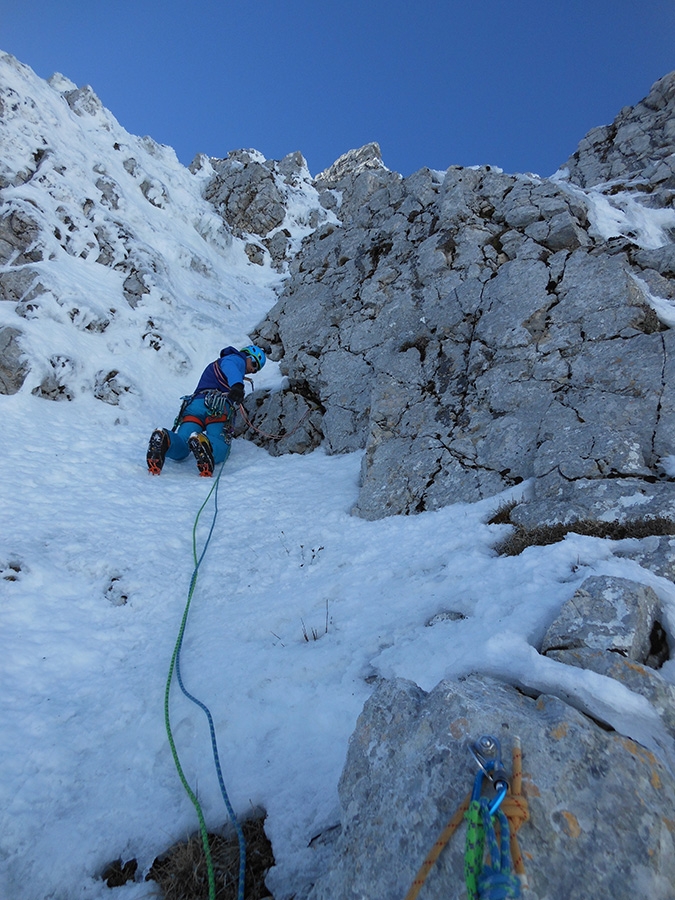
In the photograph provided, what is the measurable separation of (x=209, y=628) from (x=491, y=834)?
13.4 ft

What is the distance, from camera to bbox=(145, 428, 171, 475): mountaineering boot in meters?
9.80

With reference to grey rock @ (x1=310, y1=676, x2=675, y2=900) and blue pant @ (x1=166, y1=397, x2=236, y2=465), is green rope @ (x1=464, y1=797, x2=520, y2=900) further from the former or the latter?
blue pant @ (x1=166, y1=397, x2=236, y2=465)

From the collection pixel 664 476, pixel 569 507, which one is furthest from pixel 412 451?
pixel 664 476

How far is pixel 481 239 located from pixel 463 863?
12.3 metres

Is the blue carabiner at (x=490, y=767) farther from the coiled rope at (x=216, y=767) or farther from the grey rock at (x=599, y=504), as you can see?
the grey rock at (x=599, y=504)

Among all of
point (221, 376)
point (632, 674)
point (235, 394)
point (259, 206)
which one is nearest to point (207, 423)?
point (235, 394)

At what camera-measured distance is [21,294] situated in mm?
13258

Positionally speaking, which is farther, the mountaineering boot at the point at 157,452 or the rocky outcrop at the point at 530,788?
the mountaineering boot at the point at 157,452

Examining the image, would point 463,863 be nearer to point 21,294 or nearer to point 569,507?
point 569,507

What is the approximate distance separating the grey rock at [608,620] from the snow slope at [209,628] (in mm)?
203

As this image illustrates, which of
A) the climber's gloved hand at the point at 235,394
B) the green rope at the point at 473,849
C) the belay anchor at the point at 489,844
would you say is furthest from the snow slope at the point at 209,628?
the climber's gloved hand at the point at 235,394

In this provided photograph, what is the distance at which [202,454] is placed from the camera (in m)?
10.2

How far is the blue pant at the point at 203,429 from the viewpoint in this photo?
10602 mm

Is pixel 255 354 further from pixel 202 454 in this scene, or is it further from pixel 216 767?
pixel 216 767
